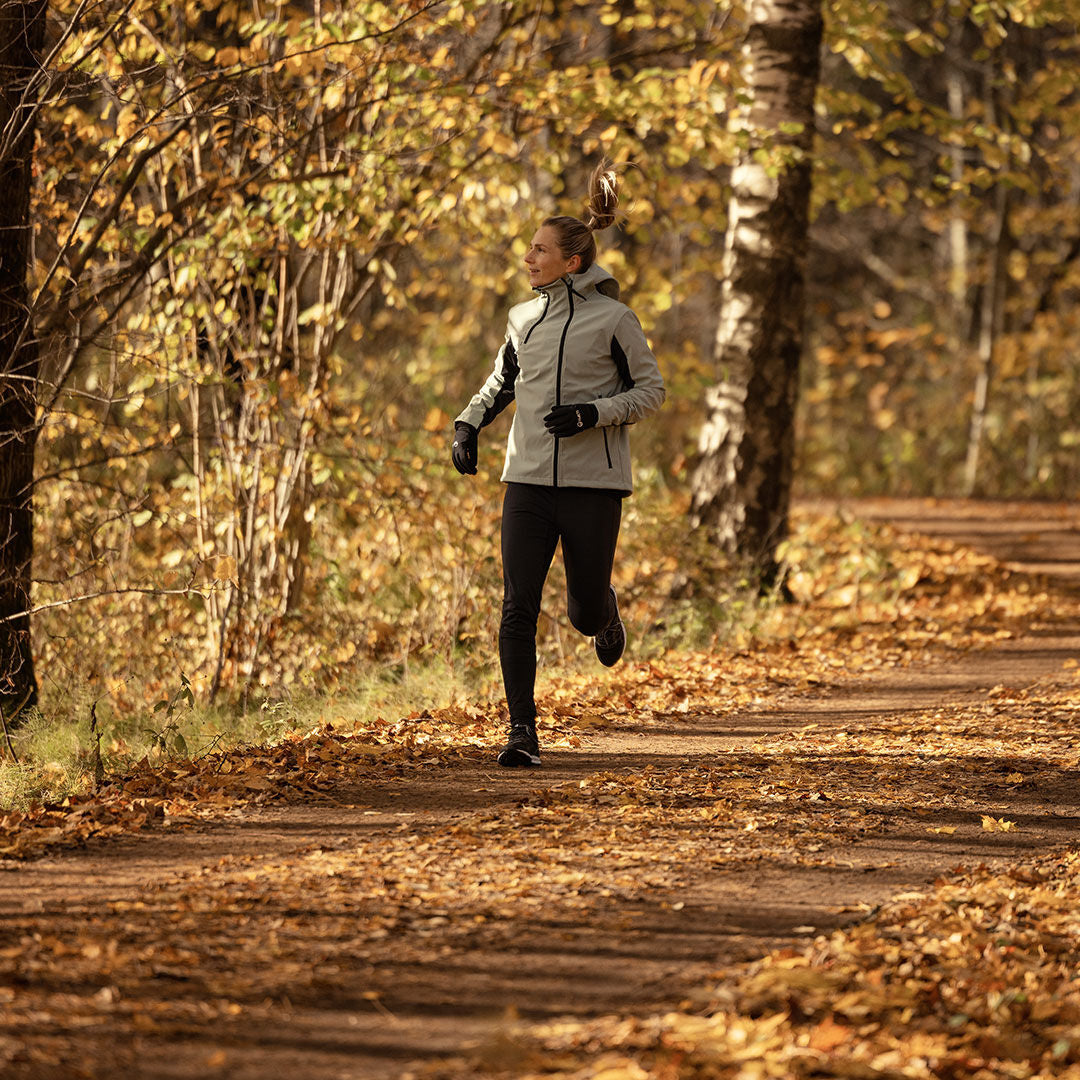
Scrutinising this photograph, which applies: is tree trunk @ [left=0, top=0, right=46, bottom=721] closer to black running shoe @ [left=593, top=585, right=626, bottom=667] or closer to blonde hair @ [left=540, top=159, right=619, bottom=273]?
blonde hair @ [left=540, top=159, right=619, bottom=273]

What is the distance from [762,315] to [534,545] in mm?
5420

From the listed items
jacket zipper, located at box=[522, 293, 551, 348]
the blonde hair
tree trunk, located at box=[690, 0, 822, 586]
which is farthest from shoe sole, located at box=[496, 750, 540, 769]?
tree trunk, located at box=[690, 0, 822, 586]

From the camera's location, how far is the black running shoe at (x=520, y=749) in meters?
5.80

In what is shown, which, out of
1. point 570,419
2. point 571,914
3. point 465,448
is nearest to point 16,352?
point 465,448

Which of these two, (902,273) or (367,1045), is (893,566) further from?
(902,273)

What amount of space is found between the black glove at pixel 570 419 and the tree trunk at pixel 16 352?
270cm

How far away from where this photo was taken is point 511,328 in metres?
5.79

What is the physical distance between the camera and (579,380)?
5578 millimetres

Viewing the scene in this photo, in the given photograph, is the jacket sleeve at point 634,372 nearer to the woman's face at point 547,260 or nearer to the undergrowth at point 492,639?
the woman's face at point 547,260

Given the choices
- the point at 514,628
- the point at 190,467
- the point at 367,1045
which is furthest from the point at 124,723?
the point at 367,1045

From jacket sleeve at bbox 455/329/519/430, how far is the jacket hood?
1.04 ft

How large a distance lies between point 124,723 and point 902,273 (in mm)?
24038

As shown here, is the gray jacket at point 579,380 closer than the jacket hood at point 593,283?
Yes

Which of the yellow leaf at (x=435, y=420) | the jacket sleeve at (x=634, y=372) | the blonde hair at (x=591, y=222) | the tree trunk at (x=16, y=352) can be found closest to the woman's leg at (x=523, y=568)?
the jacket sleeve at (x=634, y=372)
